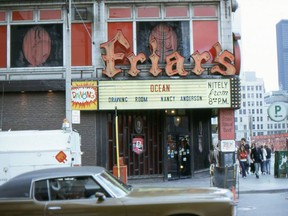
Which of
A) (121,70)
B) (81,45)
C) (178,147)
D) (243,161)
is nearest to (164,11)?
(121,70)

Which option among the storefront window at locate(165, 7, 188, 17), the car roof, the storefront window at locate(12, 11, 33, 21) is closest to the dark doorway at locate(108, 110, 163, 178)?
the storefront window at locate(165, 7, 188, 17)

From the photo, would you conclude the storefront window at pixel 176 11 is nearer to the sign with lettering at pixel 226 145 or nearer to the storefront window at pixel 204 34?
the storefront window at pixel 204 34

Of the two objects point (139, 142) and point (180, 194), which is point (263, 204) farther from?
point (139, 142)

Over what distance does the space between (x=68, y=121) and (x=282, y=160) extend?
10.6 meters

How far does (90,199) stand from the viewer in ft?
22.5

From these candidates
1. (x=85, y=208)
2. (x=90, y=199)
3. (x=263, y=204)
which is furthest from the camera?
(x=263, y=204)

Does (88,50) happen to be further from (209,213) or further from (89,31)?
(209,213)

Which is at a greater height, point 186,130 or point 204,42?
point 204,42

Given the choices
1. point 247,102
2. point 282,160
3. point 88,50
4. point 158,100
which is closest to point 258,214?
point 158,100

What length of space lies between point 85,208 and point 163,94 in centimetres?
1252

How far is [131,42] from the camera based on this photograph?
1966cm

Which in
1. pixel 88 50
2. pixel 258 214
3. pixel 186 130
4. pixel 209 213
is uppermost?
pixel 88 50

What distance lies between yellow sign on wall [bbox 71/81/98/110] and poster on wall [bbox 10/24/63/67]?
1621 mm

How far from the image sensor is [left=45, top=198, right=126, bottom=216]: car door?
670cm
